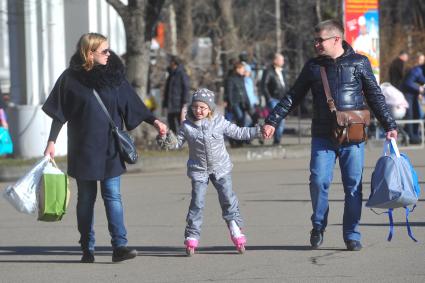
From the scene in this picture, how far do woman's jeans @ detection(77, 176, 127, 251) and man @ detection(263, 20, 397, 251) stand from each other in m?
1.23

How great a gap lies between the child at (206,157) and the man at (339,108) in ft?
1.26

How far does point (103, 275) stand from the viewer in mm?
7508

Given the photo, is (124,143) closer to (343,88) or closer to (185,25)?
(343,88)

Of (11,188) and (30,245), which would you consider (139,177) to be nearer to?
(30,245)

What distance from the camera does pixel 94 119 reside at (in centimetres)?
774

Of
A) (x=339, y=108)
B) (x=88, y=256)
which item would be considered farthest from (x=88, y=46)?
(x=339, y=108)

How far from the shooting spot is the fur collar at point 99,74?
25.4 feet

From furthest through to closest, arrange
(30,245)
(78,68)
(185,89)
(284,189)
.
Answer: (185,89)
(284,189)
(30,245)
(78,68)

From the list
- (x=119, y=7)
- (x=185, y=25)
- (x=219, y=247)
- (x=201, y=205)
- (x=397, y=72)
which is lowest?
(x=219, y=247)

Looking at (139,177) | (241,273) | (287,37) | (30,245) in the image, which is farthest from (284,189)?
(287,37)

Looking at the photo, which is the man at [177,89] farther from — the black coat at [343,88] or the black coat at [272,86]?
the black coat at [343,88]

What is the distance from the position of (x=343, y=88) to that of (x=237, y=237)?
1.40m

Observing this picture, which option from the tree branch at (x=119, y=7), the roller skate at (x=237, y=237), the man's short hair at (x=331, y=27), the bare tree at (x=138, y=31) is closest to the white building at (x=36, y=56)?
the tree branch at (x=119, y=7)

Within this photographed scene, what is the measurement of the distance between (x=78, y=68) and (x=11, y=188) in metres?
1.02
